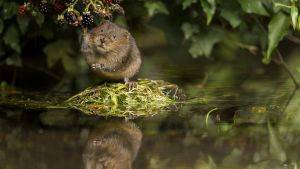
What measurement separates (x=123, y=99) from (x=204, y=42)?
63.4 inches

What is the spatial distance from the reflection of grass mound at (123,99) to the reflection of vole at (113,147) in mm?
453

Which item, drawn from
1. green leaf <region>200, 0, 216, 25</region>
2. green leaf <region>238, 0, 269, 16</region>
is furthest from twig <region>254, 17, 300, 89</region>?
green leaf <region>200, 0, 216, 25</region>

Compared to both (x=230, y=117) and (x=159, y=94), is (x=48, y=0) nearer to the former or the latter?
(x=159, y=94)

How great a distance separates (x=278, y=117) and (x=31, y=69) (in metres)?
2.72

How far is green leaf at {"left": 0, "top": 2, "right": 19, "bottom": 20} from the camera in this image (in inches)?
239

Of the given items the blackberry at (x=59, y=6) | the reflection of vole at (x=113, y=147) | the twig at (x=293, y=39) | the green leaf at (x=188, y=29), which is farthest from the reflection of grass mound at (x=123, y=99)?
the twig at (x=293, y=39)

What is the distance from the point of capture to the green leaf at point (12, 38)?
20.4ft

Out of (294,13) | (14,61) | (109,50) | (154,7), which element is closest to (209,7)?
(154,7)

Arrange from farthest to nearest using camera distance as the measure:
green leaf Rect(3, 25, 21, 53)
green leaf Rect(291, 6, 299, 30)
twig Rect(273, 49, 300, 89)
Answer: green leaf Rect(3, 25, 21, 53), twig Rect(273, 49, 300, 89), green leaf Rect(291, 6, 299, 30)

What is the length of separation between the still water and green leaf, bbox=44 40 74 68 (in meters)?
0.76

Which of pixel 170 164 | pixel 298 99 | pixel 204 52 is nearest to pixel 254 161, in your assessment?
pixel 170 164

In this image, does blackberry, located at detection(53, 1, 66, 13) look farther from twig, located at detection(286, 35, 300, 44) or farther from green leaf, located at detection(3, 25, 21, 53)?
twig, located at detection(286, 35, 300, 44)

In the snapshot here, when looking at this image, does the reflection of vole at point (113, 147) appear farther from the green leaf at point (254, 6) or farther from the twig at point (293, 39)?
the twig at point (293, 39)

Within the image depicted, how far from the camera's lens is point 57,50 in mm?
6512
